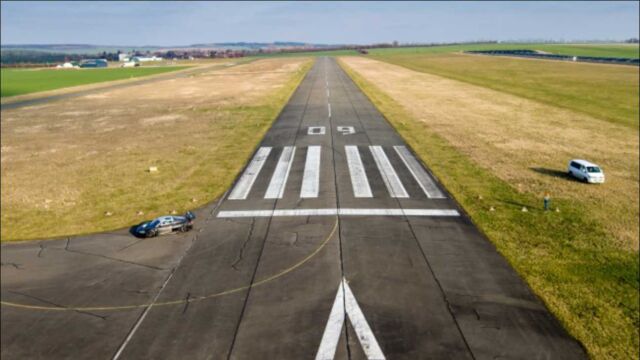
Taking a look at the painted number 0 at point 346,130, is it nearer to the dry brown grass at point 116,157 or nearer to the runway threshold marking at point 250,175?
Result: the dry brown grass at point 116,157

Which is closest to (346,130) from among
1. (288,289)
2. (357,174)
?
(357,174)

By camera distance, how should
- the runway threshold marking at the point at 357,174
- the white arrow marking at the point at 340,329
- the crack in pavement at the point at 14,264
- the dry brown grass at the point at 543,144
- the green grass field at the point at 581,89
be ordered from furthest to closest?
1. the green grass field at the point at 581,89
2. the runway threshold marking at the point at 357,174
3. the dry brown grass at the point at 543,144
4. the crack in pavement at the point at 14,264
5. the white arrow marking at the point at 340,329

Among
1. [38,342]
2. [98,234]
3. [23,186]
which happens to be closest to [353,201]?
[98,234]

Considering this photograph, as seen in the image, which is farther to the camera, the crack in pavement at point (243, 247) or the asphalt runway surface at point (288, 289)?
the crack in pavement at point (243, 247)

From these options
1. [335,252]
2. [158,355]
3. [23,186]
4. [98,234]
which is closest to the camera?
[158,355]

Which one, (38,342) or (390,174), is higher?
(390,174)

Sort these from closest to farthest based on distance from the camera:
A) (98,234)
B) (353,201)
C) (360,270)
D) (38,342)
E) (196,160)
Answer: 1. (38,342)
2. (360,270)
3. (98,234)
4. (353,201)
5. (196,160)

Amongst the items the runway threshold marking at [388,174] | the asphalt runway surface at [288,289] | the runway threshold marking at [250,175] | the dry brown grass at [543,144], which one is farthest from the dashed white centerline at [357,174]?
the dry brown grass at [543,144]

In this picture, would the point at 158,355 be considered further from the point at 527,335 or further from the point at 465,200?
the point at 465,200
